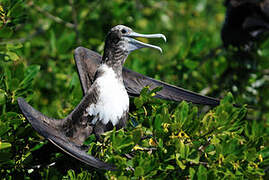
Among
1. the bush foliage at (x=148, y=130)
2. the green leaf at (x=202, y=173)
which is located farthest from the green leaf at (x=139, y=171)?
the green leaf at (x=202, y=173)

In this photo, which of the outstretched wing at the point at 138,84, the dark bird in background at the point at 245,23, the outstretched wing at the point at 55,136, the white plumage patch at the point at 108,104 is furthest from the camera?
the dark bird in background at the point at 245,23

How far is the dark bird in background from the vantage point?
207cm

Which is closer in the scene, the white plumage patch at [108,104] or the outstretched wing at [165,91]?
the white plumage patch at [108,104]

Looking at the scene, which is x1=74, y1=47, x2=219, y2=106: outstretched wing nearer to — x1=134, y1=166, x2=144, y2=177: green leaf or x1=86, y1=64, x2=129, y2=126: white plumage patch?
x1=86, y1=64, x2=129, y2=126: white plumage patch

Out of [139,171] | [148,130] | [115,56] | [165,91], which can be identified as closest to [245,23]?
[165,91]

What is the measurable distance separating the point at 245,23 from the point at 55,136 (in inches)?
56.9

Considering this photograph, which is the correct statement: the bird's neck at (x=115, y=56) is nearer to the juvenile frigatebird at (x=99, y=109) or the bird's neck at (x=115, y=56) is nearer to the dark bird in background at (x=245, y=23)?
the juvenile frigatebird at (x=99, y=109)

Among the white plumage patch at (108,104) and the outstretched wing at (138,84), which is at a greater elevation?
the outstretched wing at (138,84)

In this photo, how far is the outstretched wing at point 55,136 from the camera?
0.96 metres

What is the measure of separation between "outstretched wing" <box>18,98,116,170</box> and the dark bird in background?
138cm

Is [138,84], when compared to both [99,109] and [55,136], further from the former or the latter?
[55,136]

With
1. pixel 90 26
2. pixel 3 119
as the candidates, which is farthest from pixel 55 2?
pixel 3 119

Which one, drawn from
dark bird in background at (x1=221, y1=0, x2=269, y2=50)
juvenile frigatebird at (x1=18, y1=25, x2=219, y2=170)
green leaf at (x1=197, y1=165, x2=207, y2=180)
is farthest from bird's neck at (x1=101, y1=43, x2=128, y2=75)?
dark bird in background at (x1=221, y1=0, x2=269, y2=50)

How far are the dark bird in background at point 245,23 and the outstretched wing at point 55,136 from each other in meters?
1.38
